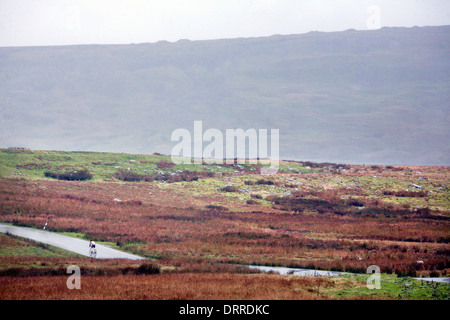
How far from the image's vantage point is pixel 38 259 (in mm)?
30203

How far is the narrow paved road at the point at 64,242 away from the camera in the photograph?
34.4 m

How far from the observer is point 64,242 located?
37.4 meters

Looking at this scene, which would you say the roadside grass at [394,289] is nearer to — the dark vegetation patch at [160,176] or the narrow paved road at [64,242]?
the narrow paved road at [64,242]

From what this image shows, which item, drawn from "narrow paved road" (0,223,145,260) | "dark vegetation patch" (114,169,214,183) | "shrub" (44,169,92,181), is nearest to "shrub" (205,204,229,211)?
"dark vegetation patch" (114,169,214,183)

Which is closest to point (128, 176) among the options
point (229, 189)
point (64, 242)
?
point (229, 189)

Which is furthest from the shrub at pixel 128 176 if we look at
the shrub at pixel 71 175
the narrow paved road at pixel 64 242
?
the narrow paved road at pixel 64 242

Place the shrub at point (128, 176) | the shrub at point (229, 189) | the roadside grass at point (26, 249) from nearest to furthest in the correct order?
1. the roadside grass at point (26, 249)
2. the shrub at point (229, 189)
3. the shrub at point (128, 176)

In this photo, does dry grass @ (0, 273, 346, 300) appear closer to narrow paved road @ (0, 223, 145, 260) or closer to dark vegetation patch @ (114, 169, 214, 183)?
narrow paved road @ (0, 223, 145, 260)

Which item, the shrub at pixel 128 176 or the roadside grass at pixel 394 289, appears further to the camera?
the shrub at pixel 128 176

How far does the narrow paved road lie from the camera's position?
113ft

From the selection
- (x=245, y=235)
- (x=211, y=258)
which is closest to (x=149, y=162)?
(x=245, y=235)
